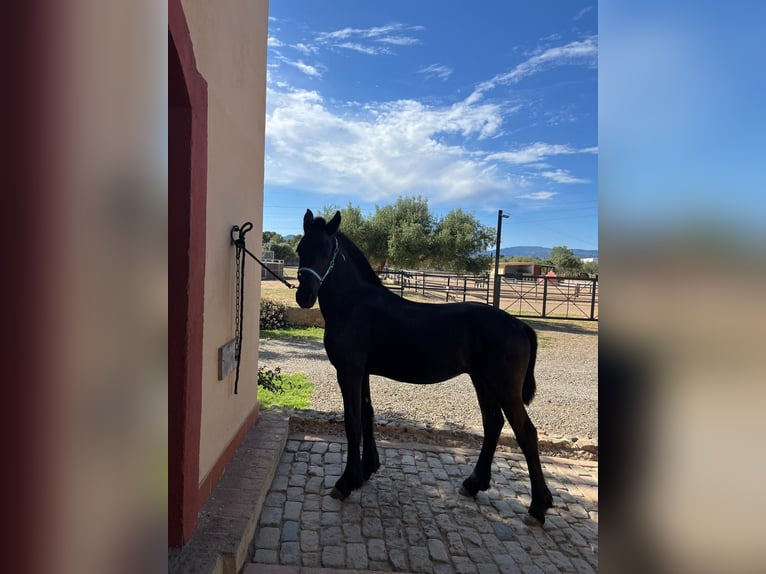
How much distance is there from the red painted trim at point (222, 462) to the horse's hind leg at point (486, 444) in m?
2.01

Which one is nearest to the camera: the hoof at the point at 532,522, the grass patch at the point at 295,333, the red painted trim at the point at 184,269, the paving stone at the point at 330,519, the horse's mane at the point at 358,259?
the red painted trim at the point at 184,269

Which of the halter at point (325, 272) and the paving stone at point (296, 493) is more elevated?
the halter at point (325, 272)

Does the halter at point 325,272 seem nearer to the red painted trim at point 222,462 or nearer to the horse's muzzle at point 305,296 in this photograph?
the horse's muzzle at point 305,296

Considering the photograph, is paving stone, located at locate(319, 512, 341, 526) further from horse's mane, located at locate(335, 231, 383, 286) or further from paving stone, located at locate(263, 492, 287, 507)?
horse's mane, located at locate(335, 231, 383, 286)

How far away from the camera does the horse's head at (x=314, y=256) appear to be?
137 inches

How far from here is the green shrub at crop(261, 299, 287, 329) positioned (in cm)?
1283

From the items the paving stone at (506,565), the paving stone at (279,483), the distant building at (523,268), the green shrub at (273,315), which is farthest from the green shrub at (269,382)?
the distant building at (523,268)

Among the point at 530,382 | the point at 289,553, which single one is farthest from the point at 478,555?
the point at 530,382

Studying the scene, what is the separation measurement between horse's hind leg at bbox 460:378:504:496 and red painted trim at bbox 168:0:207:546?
2.25 metres
